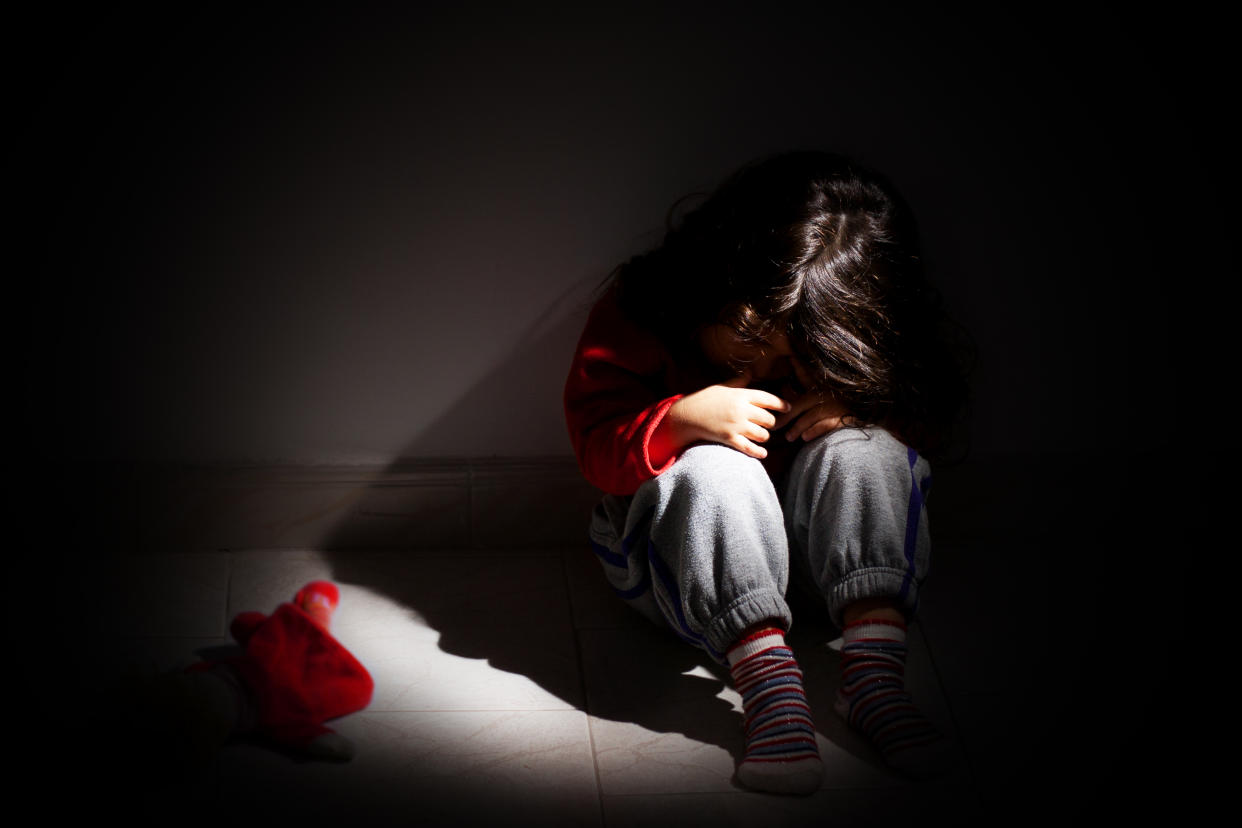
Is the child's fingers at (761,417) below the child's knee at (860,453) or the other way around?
the other way around

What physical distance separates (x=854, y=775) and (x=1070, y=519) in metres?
0.56

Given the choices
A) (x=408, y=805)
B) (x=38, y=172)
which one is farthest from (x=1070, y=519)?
(x=38, y=172)

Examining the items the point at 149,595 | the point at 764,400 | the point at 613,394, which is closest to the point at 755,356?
the point at 764,400

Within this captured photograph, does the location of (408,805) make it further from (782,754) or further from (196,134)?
(196,134)

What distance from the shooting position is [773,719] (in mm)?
1050

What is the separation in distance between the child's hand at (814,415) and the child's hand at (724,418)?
0.17 feet

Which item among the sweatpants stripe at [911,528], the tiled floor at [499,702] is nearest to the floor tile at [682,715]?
the tiled floor at [499,702]

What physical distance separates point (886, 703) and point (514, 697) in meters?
0.34

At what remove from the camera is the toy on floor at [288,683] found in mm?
1033

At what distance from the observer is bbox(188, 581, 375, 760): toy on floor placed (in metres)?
1.03

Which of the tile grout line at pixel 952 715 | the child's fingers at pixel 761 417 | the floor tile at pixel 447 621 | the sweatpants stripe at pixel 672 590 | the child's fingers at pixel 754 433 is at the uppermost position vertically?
the child's fingers at pixel 761 417

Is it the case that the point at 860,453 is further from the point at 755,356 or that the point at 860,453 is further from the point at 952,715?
the point at 952,715

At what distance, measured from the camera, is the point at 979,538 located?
1.44 metres

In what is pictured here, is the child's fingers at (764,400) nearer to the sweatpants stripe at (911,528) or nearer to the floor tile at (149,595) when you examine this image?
the sweatpants stripe at (911,528)
